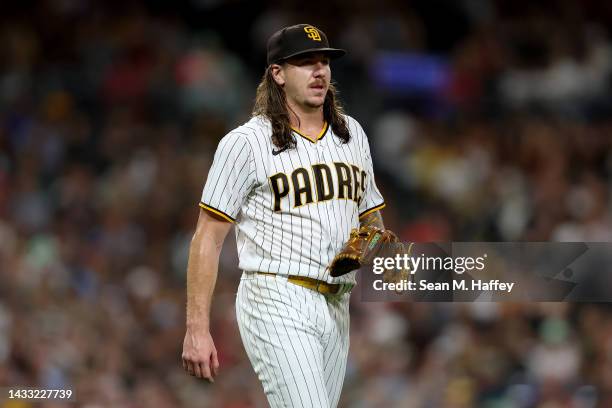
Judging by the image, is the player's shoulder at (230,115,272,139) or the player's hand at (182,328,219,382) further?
the player's shoulder at (230,115,272,139)

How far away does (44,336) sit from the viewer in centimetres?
636

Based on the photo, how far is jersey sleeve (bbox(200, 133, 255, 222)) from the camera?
331 centimetres

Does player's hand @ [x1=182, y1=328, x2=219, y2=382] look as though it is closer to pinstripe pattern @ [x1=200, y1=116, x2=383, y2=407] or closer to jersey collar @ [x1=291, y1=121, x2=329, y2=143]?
pinstripe pattern @ [x1=200, y1=116, x2=383, y2=407]

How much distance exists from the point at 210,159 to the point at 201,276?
437 centimetres

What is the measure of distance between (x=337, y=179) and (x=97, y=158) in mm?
4835

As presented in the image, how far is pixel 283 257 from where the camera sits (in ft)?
10.9

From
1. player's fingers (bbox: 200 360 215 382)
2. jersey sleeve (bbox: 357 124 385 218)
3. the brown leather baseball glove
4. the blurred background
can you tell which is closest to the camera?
player's fingers (bbox: 200 360 215 382)

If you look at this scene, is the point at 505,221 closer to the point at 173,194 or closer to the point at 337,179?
the point at 173,194

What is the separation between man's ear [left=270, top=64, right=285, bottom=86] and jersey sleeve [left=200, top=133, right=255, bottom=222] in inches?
11.1

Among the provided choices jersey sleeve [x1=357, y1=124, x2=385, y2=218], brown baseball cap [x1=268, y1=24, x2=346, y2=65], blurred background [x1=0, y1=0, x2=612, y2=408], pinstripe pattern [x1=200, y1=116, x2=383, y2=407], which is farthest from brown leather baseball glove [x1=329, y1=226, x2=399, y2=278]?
blurred background [x1=0, y1=0, x2=612, y2=408]

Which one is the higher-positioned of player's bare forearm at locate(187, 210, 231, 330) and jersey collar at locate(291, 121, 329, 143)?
jersey collar at locate(291, 121, 329, 143)

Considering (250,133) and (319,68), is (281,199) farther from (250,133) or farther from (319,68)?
(319,68)

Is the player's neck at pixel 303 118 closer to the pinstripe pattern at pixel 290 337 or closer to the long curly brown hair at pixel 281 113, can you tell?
the long curly brown hair at pixel 281 113

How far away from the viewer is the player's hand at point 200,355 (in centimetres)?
317
